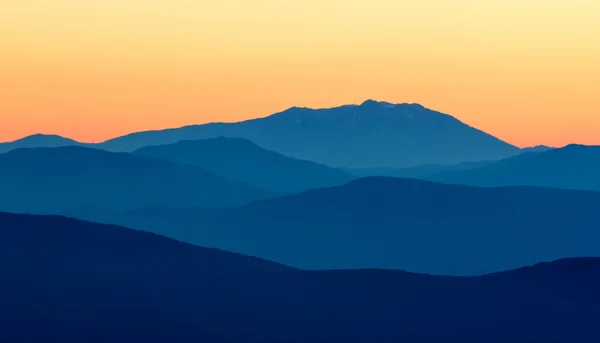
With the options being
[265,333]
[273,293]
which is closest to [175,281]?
[273,293]

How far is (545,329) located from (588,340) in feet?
15.0

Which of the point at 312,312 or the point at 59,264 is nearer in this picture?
the point at 312,312

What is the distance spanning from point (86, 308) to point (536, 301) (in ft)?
158

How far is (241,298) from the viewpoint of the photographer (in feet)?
337

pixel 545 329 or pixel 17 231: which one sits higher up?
pixel 17 231

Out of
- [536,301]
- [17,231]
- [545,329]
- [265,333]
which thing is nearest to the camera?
[265,333]

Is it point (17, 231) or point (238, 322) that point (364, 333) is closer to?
point (238, 322)

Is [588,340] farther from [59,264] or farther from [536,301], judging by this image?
[59,264]

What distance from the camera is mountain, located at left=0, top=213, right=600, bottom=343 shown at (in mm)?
92062

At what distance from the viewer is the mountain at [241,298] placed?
3625 inches

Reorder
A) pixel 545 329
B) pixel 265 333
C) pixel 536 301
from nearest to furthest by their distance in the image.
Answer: pixel 265 333 < pixel 545 329 < pixel 536 301

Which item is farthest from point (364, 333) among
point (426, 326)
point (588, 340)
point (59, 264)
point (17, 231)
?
point (17, 231)

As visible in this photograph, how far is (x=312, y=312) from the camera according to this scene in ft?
330

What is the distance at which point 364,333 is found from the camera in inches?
3772
